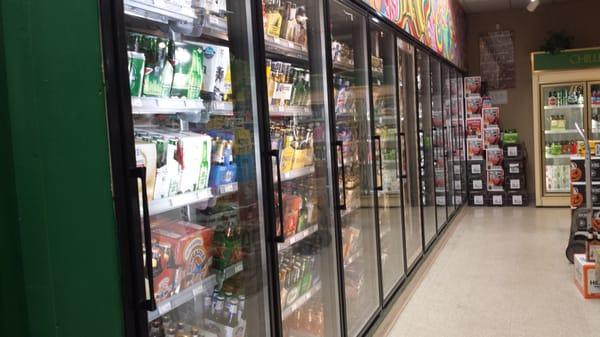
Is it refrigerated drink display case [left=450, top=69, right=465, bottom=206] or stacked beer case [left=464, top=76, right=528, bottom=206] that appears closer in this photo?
refrigerated drink display case [left=450, top=69, right=465, bottom=206]

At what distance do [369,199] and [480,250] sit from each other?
2569 mm

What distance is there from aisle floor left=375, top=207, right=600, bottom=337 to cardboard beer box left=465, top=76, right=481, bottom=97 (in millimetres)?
3108

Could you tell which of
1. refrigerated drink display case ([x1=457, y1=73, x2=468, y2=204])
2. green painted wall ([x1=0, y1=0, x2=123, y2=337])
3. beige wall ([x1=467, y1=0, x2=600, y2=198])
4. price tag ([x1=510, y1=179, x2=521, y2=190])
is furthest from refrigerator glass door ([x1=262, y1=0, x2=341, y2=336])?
beige wall ([x1=467, y1=0, x2=600, y2=198])

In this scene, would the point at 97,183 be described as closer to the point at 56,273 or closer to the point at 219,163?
the point at 56,273

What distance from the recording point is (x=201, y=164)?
199cm

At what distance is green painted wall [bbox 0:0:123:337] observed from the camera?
50.1 inches

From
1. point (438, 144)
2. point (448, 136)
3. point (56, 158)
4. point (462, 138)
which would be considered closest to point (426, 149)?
point (438, 144)

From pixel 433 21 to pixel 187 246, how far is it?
5233 millimetres

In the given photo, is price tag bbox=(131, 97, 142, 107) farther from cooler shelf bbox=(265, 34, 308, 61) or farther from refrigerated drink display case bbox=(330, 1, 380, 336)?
refrigerated drink display case bbox=(330, 1, 380, 336)

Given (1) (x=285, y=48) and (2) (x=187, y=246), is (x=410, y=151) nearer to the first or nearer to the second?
(1) (x=285, y=48)

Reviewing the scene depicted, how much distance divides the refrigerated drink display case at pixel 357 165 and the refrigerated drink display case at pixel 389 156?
63 centimetres

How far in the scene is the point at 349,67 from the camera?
3.74 m

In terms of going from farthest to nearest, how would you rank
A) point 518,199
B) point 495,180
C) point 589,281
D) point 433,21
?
point 495,180
point 518,199
point 433,21
point 589,281

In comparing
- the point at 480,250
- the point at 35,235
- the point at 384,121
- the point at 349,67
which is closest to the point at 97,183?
the point at 35,235
